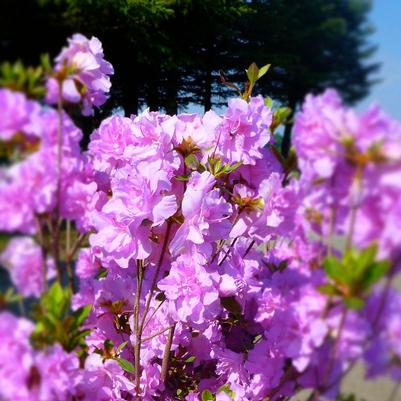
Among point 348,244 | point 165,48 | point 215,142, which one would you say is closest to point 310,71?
point 215,142

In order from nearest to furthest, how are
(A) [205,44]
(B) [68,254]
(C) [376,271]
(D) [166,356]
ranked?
(C) [376,271]
(B) [68,254]
(D) [166,356]
(A) [205,44]

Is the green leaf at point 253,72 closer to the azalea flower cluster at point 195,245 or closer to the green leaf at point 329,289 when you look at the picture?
the azalea flower cluster at point 195,245

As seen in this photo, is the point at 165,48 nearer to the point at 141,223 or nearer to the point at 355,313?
the point at 141,223

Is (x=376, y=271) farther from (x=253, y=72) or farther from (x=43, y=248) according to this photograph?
(x=253, y=72)

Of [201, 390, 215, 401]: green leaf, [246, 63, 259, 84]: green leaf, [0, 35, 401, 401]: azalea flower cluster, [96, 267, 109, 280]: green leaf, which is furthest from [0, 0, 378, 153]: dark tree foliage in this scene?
[201, 390, 215, 401]: green leaf

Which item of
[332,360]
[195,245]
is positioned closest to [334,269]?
[332,360]
